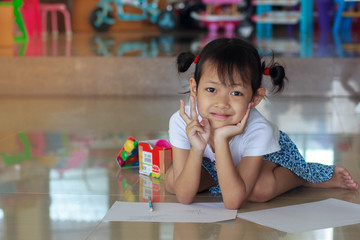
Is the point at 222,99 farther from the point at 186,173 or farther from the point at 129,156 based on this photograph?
the point at 129,156

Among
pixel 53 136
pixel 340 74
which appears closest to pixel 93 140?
pixel 53 136

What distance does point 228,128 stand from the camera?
151 centimetres

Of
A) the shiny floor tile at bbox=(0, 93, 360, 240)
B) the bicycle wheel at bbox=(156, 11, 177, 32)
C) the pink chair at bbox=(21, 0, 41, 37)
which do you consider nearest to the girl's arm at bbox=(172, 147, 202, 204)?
the shiny floor tile at bbox=(0, 93, 360, 240)

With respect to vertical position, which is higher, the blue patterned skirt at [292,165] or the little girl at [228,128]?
the little girl at [228,128]

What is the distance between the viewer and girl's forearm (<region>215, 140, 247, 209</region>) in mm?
1505

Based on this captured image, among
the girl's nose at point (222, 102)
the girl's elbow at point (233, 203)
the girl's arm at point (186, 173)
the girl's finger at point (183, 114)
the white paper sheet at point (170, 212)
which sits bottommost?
the white paper sheet at point (170, 212)

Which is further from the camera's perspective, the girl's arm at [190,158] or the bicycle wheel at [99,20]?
the bicycle wheel at [99,20]

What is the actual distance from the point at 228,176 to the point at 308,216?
24 cm

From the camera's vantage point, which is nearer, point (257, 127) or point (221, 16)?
point (257, 127)

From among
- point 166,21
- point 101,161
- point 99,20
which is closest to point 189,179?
point 101,161

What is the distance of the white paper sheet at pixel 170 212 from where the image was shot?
152 centimetres

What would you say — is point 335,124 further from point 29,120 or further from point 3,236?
point 3,236

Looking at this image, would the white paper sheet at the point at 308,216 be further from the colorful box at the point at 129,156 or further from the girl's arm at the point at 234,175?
the colorful box at the point at 129,156

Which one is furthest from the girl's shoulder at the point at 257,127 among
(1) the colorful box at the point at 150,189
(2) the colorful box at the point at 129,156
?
(2) the colorful box at the point at 129,156
